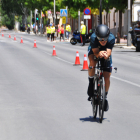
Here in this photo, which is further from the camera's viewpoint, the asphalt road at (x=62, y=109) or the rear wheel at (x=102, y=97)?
the rear wheel at (x=102, y=97)

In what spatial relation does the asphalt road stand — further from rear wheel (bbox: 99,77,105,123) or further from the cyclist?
the cyclist

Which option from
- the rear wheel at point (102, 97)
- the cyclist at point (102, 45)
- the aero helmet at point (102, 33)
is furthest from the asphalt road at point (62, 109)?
the aero helmet at point (102, 33)

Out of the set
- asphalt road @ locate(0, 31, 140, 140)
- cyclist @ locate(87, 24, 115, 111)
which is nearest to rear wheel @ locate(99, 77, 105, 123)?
cyclist @ locate(87, 24, 115, 111)

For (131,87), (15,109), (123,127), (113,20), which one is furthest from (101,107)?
(113,20)

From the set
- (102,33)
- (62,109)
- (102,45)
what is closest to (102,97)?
(102,45)

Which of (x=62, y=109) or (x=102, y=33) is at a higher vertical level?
(x=102, y=33)

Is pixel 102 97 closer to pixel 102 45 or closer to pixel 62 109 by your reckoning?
pixel 102 45

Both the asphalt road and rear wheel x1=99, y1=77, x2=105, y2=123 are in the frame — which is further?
rear wheel x1=99, y1=77, x2=105, y2=123

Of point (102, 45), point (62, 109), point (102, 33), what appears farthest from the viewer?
point (62, 109)

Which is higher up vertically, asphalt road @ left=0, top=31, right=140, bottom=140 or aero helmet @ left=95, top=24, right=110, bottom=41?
aero helmet @ left=95, top=24, right=110, bottom=41

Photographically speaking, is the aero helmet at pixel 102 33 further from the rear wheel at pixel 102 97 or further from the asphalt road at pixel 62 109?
the asphalt road at pixel 62 109

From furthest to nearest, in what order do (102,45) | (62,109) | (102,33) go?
(62,109) → (102,45) → (102,33)

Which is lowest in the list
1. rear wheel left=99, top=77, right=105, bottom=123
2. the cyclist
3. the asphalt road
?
the asphalt road

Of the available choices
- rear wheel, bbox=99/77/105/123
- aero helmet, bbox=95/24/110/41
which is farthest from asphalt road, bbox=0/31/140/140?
aero helmet, bbox=95/24/110/41
